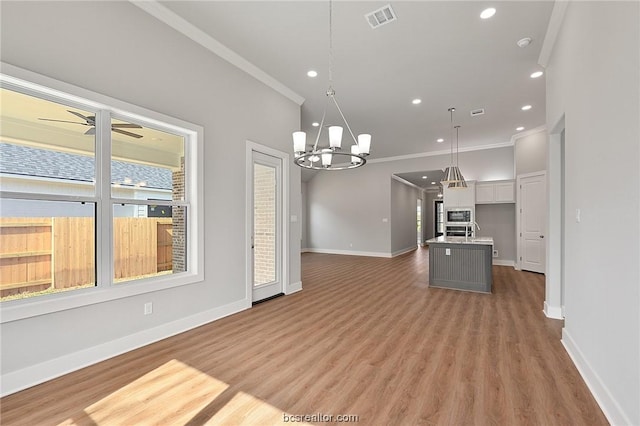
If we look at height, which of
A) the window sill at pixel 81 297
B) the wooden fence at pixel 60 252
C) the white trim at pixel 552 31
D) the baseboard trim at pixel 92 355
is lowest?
the baseboard trim at pixel 92 355

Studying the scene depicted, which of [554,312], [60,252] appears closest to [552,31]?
[554,312]

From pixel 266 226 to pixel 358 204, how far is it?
6043 millimetres

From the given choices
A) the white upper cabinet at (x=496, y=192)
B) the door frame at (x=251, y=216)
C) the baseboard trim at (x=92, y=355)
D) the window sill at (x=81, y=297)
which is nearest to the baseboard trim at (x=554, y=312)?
the door frame at (x=251, y=216)

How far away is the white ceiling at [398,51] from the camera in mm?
3082

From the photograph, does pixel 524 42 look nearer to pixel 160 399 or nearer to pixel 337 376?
pixel 337 376

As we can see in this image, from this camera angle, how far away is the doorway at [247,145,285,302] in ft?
14.1

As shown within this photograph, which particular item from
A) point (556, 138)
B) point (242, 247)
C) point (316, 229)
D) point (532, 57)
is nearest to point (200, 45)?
point (242, 247)

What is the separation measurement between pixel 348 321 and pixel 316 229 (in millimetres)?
7523

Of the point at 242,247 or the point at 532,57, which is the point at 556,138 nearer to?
the point at 532,57

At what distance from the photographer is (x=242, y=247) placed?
4.14 metres

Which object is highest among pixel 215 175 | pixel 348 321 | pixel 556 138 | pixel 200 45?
pixel 200 45

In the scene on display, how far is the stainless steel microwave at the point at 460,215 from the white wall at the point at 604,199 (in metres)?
5.39

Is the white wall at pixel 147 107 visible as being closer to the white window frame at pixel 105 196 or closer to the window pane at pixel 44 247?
the white window frame at pixel 105 196

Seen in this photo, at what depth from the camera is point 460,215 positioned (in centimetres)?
820
